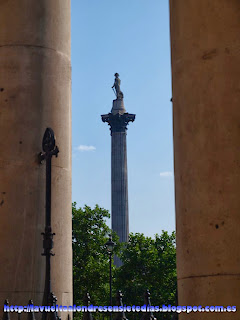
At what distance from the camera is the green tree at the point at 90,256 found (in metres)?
95.8

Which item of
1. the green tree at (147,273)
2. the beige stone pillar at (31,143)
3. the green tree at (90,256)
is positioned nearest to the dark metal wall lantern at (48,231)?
the beige stone pillar at (31,143)

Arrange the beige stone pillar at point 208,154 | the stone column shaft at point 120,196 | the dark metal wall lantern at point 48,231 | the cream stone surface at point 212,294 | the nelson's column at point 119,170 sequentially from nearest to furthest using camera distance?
the cream stone surface at point 212,294, the beige stone pillar at point 208,154, the dark metal wall lantern at point 48,231, the stone column shaft at point 120,196, the nelson's column at point 119,170

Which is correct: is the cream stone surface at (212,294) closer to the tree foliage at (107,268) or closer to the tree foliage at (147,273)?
the tree foliage at (107,268)

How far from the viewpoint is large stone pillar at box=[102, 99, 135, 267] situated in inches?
4995

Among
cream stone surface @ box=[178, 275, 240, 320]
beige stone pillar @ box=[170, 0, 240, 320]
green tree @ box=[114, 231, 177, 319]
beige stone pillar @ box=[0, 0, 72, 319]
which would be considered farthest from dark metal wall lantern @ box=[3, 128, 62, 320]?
green tree @ box=[114, 231, 177, 319]

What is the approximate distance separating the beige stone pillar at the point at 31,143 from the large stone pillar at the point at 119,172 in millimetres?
107735

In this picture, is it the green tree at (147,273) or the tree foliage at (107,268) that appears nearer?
the tree foliage at (107,268)

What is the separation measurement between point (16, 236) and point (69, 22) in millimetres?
6681

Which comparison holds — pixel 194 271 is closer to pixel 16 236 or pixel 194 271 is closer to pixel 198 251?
pixel 198 251

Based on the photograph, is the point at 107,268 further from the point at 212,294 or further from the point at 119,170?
the point at 212,294

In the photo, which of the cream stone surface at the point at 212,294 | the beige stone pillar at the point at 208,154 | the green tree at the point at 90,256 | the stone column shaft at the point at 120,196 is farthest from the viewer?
the stone column shaft at the point at 120,196

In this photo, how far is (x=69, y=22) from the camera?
2017 cm

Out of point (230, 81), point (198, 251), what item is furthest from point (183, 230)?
point (230, 81)

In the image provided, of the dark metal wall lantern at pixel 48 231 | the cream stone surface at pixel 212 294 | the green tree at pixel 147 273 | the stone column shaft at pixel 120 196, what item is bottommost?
the cream stone surface at pixel 212 294
